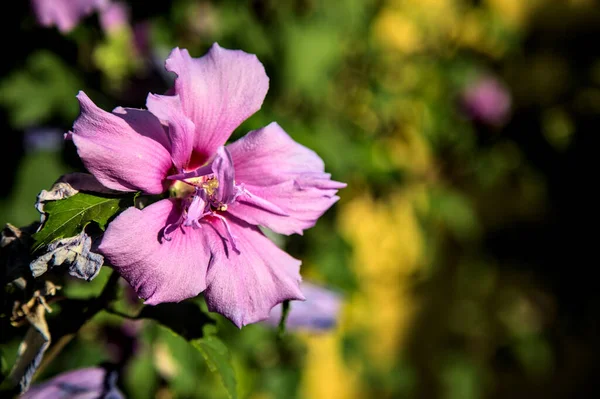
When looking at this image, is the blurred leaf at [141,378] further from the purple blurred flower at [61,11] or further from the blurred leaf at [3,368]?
the purple blurred flower at [61,11]

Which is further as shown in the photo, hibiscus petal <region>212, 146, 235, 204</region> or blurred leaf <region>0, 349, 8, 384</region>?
blurred leaf <region>0, 349, 8, 384</region>

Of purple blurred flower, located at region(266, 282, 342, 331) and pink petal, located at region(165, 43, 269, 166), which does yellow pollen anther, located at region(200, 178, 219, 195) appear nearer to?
pink petal, located at region(165, 43, 269, 166)

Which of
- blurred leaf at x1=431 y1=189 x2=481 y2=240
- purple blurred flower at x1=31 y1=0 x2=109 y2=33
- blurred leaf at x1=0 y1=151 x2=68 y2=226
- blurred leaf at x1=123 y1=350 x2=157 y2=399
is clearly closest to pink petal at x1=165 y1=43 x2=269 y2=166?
purple blurred flower at x1=31 y1=0 x2=109 y2=33

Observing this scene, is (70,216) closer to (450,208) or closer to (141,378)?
(141,378)

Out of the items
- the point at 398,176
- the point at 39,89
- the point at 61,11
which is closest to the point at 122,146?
the point at 61,11

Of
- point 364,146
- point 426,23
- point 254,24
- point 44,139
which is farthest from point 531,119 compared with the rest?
point 44,139

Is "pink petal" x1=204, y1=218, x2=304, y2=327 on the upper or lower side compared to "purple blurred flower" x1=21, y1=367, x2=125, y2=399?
upper

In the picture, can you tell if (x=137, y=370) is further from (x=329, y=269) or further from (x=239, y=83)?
(x=239, y=83)
